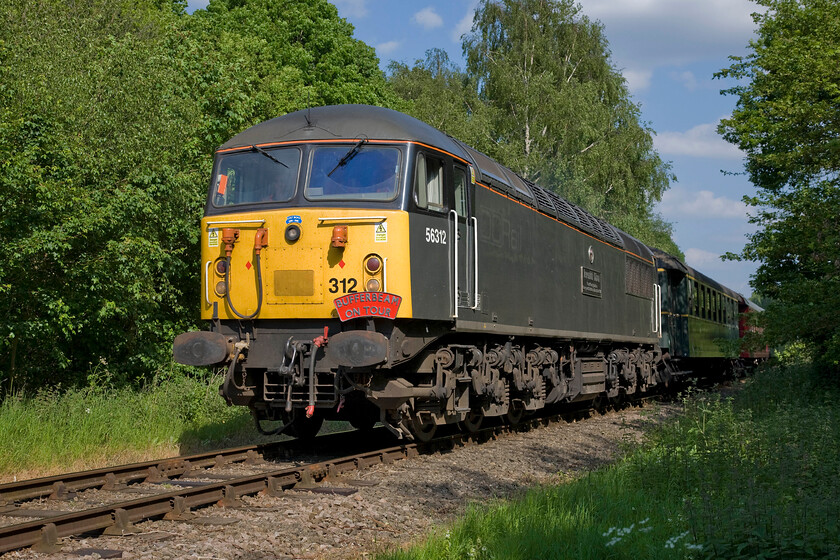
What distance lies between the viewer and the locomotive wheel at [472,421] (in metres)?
11.5

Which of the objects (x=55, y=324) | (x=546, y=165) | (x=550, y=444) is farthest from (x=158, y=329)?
(x=546, y=165)

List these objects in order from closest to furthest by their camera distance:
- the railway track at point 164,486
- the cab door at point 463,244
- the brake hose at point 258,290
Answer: the railway track at point 164,486, the brake hose at point 258,290, the cab door at point 463,244

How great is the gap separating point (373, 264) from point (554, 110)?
29735mm

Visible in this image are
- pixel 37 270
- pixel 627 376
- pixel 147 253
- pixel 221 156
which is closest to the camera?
pixel 221 156

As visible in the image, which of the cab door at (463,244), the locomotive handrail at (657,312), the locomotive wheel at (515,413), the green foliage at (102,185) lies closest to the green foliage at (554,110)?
the locomotive handrail at (657,312)

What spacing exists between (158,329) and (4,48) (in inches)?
209

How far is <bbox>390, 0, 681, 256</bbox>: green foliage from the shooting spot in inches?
1423

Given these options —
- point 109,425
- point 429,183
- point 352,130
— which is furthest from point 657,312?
point 109,425

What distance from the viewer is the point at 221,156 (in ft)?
32.6

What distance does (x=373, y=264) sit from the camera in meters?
8.71

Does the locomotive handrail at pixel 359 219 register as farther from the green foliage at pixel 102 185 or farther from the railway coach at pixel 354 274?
the green foliage at pixel 102 185

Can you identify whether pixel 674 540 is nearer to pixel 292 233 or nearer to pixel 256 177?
pixel 292 233

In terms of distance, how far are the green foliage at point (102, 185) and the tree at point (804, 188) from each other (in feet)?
32.9

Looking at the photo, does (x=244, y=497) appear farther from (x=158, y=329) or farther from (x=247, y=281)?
(x=158, y=329)
